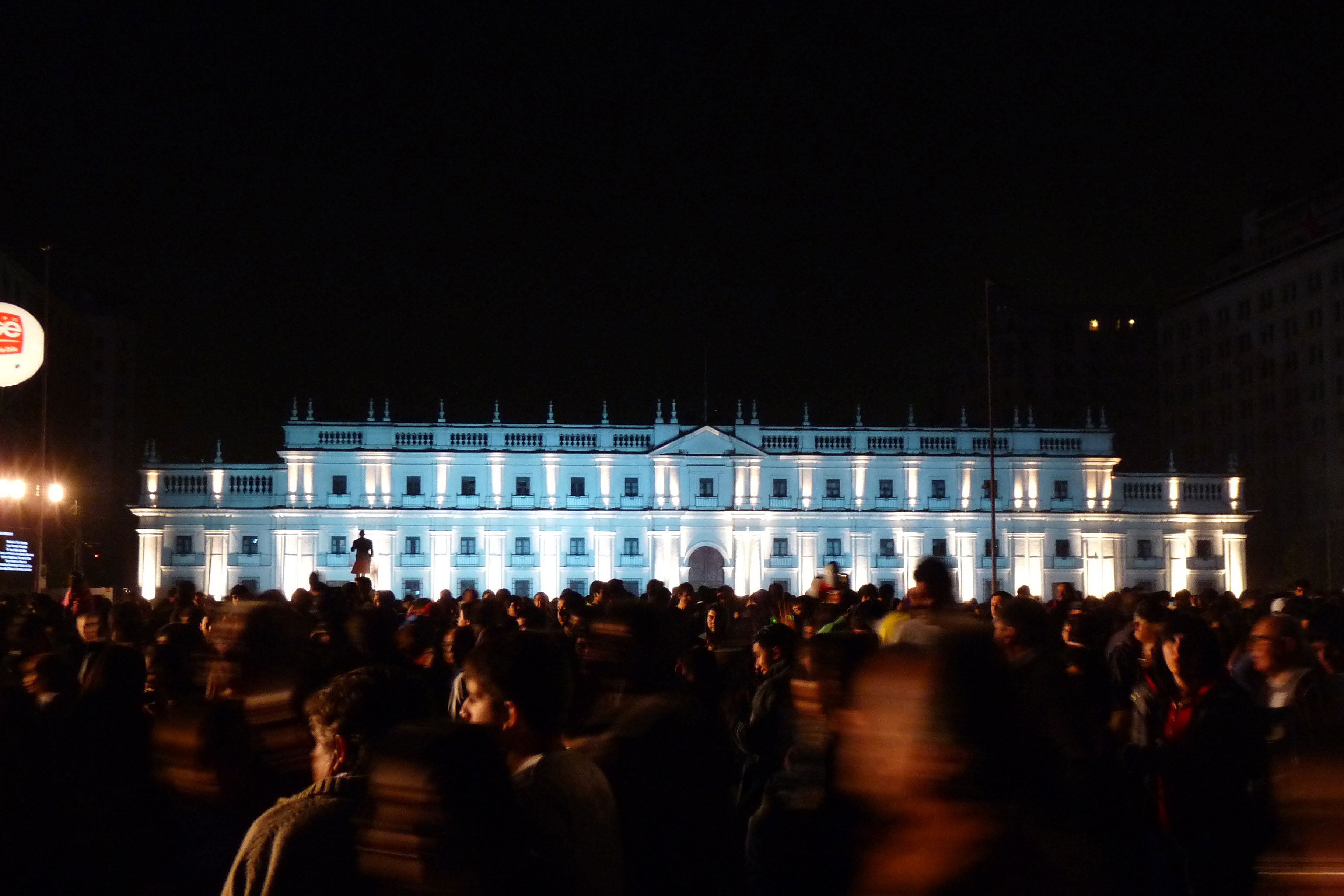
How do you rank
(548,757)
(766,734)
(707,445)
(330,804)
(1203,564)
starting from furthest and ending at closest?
(1203,564) < (707,445) < (766,734) < (548,757) < (330,804)

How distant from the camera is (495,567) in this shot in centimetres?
6144

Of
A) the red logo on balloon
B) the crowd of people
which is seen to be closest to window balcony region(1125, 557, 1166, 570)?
the red logo on balloon

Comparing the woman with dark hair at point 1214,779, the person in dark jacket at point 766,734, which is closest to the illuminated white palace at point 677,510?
the person in dark jacket at point 766,734

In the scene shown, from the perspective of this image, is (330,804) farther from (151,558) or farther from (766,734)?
(151,558)

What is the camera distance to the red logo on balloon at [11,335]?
22.9 metres

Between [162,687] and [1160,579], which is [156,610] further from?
[1160,579]

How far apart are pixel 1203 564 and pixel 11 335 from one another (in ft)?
187

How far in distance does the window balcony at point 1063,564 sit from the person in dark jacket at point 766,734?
190 feet

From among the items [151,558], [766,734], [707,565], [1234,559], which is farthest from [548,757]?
[1234,559]

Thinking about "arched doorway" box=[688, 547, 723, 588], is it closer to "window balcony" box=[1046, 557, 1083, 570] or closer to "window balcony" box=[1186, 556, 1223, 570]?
"window balcony" box=[1046, 557, 1083, 570]

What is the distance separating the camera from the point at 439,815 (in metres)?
2.80

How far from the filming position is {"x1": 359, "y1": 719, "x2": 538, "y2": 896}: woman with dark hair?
9.20 ft

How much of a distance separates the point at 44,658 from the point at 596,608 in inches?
215

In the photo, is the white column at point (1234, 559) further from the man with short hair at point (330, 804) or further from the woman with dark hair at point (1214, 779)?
the man with short hair at point (330, 804)
